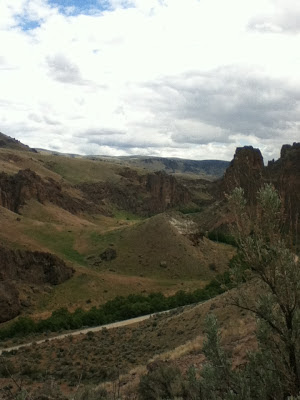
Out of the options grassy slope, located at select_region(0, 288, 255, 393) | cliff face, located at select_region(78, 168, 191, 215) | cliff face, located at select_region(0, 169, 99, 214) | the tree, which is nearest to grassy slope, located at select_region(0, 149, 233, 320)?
cliff face, located at select_region(0, 169, 99, 214)

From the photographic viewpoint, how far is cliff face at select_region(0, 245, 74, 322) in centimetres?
5022

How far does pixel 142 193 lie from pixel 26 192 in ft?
207

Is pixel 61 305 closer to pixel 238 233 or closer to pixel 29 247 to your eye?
pixel 29 247

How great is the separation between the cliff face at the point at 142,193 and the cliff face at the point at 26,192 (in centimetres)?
3000

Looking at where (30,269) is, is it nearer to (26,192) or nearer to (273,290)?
(26,192)

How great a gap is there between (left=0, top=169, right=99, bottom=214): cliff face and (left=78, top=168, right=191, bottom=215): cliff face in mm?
29997

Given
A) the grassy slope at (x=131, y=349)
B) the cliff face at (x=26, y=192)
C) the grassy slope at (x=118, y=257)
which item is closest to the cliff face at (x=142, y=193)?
the cliff face at (x=26, y=192)

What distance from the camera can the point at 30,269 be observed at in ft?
174

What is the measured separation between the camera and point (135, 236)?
68.7 m

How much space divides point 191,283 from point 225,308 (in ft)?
101

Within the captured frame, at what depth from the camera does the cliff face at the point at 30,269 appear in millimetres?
50219

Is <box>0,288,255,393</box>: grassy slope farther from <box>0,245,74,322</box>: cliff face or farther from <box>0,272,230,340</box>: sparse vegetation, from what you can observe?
<box>0,245,74,322</box>: cliff face

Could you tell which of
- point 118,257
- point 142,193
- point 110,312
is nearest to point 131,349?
point 110,312

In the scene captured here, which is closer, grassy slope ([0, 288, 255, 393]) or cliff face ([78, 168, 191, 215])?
grassy slope ([0, 288, 255, 393])
